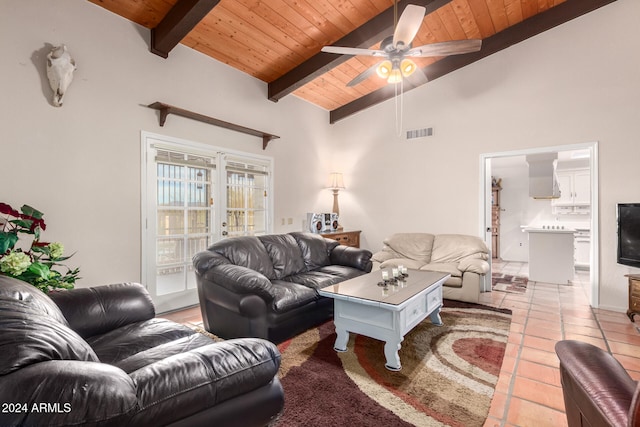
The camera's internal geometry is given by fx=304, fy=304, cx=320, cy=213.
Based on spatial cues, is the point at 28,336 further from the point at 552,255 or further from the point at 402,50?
the point at 552,255

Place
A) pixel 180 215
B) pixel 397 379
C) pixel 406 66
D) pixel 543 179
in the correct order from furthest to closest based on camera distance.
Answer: pixel 543 179
pixel 180 215
pixel 406 66
pixel 397 379

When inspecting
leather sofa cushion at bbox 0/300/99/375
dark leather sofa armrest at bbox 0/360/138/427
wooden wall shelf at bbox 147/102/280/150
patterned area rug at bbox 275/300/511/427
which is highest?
wooden wall shelf at bbox 147/102/280/150

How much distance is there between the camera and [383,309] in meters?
2.26

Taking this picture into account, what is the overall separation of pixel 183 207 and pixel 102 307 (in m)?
2.05

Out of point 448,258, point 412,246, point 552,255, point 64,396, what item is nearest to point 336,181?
point 412,246

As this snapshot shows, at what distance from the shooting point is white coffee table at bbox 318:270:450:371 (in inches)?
87.7

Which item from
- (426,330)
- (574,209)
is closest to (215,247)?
(426,330)

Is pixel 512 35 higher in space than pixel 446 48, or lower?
higher

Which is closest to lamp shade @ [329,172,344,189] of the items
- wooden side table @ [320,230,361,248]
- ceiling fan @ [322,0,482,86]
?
wooden side table @ [320,230,361,248]

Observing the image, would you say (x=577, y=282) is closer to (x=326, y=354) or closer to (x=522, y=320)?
(x=522, y=320)

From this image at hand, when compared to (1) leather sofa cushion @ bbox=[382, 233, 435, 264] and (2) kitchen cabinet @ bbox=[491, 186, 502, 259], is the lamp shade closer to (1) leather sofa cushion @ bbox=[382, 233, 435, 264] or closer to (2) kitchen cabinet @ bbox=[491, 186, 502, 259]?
(1) leather sofa cushion @ bbox=[382, 233, 435, 264]

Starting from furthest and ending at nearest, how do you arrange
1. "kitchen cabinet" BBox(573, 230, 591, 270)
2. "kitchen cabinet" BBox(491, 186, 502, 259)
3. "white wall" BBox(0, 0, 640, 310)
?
1. "kitchen cabinet" BBox(491, 186, 502, 259)
2. "kitchen cabinet" BBox(573, 230, 591, 270)
3. "white wall" BBox(0, 0, 640, 310)

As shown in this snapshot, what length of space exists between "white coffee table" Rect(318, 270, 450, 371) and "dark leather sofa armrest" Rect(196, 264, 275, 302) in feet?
1.59

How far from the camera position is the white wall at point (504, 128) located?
375cm
